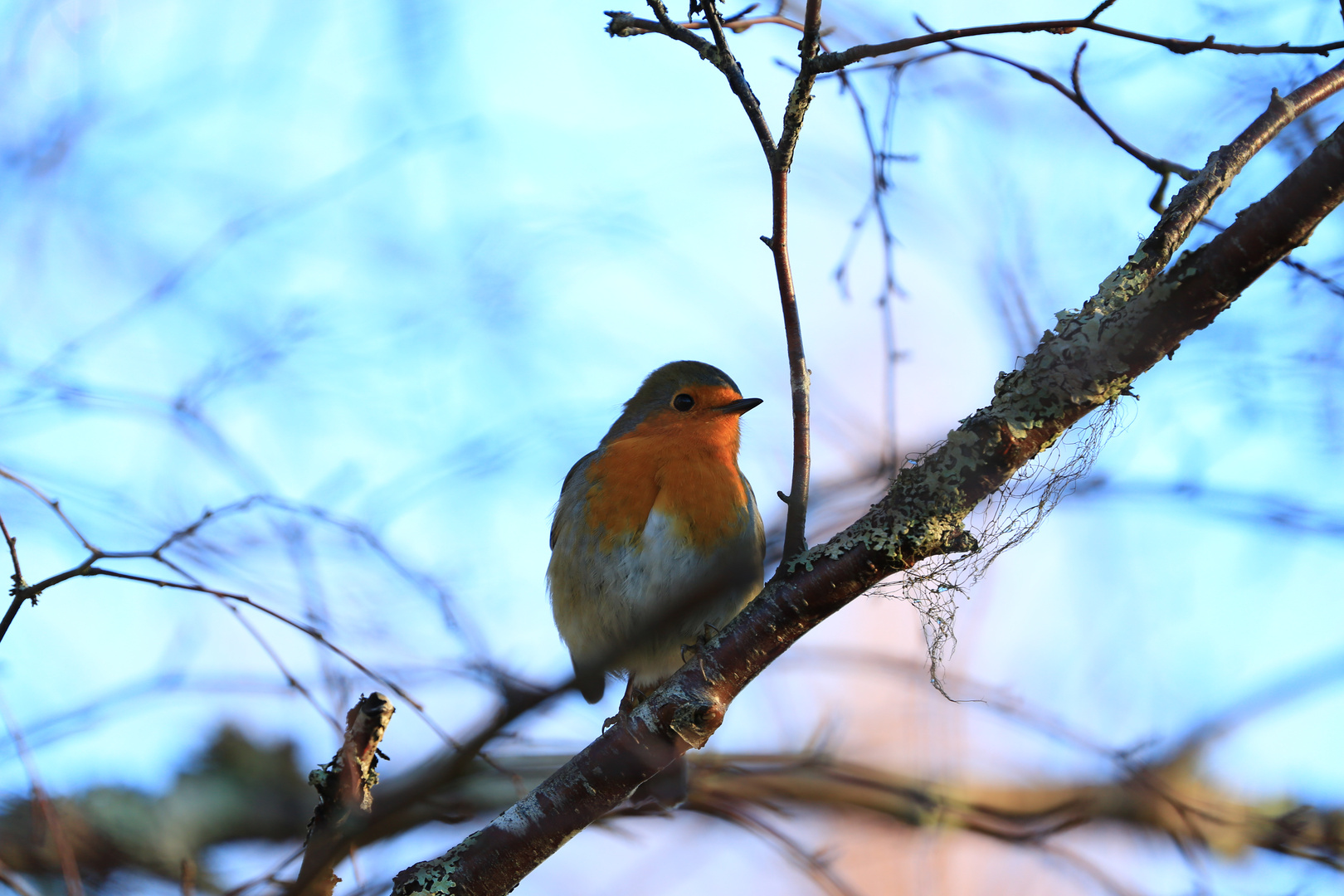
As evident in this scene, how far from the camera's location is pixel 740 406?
397 centimetres

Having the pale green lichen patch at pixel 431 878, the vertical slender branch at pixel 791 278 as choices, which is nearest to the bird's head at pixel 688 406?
the vertical slender branch at pixel 791 278

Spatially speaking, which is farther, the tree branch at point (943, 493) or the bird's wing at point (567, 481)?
the bird's wing at point (567, 481)

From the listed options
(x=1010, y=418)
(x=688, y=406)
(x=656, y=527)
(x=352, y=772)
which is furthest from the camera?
(x=688, y=406)

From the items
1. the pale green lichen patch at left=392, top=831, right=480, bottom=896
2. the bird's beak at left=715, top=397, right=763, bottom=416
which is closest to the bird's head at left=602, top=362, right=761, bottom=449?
the bird's beak at left=715, top=397, right=763, bottom=416

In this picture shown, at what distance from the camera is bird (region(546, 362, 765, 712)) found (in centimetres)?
376

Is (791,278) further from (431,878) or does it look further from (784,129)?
(431,878)

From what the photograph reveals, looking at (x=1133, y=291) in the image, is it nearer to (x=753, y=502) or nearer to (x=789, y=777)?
(x=753, y=502)

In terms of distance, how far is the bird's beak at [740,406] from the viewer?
3922mm

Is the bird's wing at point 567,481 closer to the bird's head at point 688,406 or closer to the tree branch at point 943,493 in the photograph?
the bird's head at point 688,406

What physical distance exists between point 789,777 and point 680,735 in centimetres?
212

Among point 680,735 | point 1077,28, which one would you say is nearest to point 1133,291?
point 1077,28

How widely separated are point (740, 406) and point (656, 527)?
24.2 inches

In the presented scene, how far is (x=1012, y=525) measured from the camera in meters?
2.41

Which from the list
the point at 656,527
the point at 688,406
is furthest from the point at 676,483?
the point at 688,406
